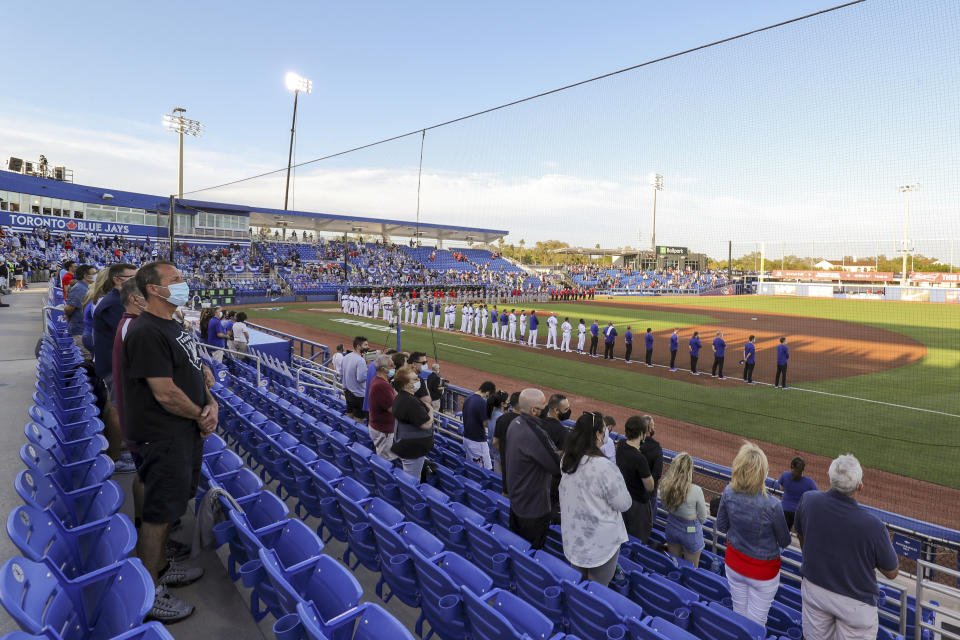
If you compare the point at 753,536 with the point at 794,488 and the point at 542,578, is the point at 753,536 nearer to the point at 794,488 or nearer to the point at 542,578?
the point at 542,578

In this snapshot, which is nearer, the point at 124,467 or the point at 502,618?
the point at 502,618

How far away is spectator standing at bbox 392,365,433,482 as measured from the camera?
17.2 feet

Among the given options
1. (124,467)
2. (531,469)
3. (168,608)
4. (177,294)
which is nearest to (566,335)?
(531,469)

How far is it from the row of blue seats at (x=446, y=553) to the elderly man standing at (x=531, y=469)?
0.26 m

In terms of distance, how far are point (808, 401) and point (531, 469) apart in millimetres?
13712

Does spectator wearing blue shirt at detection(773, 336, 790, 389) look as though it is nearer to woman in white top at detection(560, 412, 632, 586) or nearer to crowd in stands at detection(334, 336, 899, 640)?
crowd in stands at detection(334, 336, 899, 640)

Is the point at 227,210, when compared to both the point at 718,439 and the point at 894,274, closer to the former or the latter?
the point at 718,439

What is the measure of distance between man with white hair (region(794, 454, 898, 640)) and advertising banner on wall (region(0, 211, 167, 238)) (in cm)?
4698

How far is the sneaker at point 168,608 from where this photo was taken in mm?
2957

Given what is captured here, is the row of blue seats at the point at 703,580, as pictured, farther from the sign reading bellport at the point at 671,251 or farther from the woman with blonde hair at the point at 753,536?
the sign reading bellport at the point at 671,251

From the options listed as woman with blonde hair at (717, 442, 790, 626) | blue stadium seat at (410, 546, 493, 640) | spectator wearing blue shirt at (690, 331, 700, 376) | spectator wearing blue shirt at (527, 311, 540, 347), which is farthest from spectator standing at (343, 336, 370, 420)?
spectator wearing blue shirt at (527, 311, 540, 347)

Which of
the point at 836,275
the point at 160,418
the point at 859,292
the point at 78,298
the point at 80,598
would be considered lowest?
the point at 80,598

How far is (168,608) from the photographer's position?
2.99m

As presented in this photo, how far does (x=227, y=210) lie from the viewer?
4728cm
